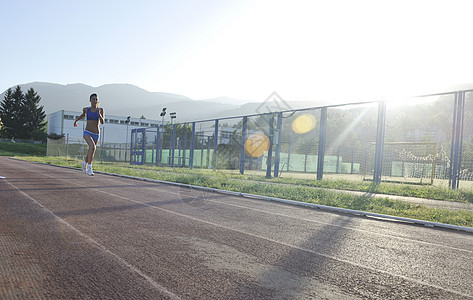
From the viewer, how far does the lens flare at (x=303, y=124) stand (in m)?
21.9

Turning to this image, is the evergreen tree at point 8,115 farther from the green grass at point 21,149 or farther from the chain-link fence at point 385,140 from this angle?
the chain-link fence at point 385,140

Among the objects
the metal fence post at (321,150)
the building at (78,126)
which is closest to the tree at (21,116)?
the building at (78,126)

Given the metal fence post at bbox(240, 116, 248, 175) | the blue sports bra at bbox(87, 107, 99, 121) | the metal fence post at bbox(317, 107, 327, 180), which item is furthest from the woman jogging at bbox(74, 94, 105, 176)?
the metal fence post at bbox(240, 116, 248, 175)

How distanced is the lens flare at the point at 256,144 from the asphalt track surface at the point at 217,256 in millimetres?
19701

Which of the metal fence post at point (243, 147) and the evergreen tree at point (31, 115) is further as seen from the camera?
the evergreen tree at point (31, 115)

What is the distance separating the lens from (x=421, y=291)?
10.0 feet

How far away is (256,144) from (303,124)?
603 cm

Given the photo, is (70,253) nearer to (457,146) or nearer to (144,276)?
(144,276)

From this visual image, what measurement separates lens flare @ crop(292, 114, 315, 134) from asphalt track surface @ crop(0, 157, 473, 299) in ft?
50.9

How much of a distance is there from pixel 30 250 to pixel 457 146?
1421 cm

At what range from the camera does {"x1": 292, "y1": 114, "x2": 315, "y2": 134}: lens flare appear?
21944 mm

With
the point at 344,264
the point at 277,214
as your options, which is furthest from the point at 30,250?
the point at 277,214

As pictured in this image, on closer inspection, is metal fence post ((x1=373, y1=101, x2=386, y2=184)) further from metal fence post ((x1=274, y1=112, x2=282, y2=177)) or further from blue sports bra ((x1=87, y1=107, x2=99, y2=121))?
blue sports bra ((x1=87, y1=107, x2=99, y2=121))

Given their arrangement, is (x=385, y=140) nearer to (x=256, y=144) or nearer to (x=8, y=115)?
(x=256, y=144)
